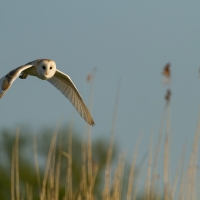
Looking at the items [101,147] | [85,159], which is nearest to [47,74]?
[85,159]

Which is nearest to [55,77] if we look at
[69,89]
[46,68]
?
[69,89]

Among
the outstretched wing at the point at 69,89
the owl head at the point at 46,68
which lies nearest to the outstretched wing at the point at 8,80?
the owl head at the point at 46,68

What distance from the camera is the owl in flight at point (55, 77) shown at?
5.06 meters

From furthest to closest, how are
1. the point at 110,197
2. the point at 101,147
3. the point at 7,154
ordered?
1. the point at 7,154
2. the point at 101,147
3. the point at 110,197

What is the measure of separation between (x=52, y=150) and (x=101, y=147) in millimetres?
9901

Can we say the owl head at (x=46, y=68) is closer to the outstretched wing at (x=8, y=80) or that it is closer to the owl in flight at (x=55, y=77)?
the owl in flight at (x=55, y=77)

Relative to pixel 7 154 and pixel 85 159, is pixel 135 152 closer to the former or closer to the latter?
pixel 85 159

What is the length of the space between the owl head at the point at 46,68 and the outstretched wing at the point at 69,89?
5.4 inches

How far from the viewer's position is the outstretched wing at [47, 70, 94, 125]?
532 cm

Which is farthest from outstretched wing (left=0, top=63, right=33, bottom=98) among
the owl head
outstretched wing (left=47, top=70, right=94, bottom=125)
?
outstretched wing (left=47, top=70, right=94, bottom=125)

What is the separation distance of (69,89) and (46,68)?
462 mm

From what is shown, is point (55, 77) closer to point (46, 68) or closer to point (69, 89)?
point (69, 89)

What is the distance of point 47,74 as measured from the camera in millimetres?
5055

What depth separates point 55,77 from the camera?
5.57m
